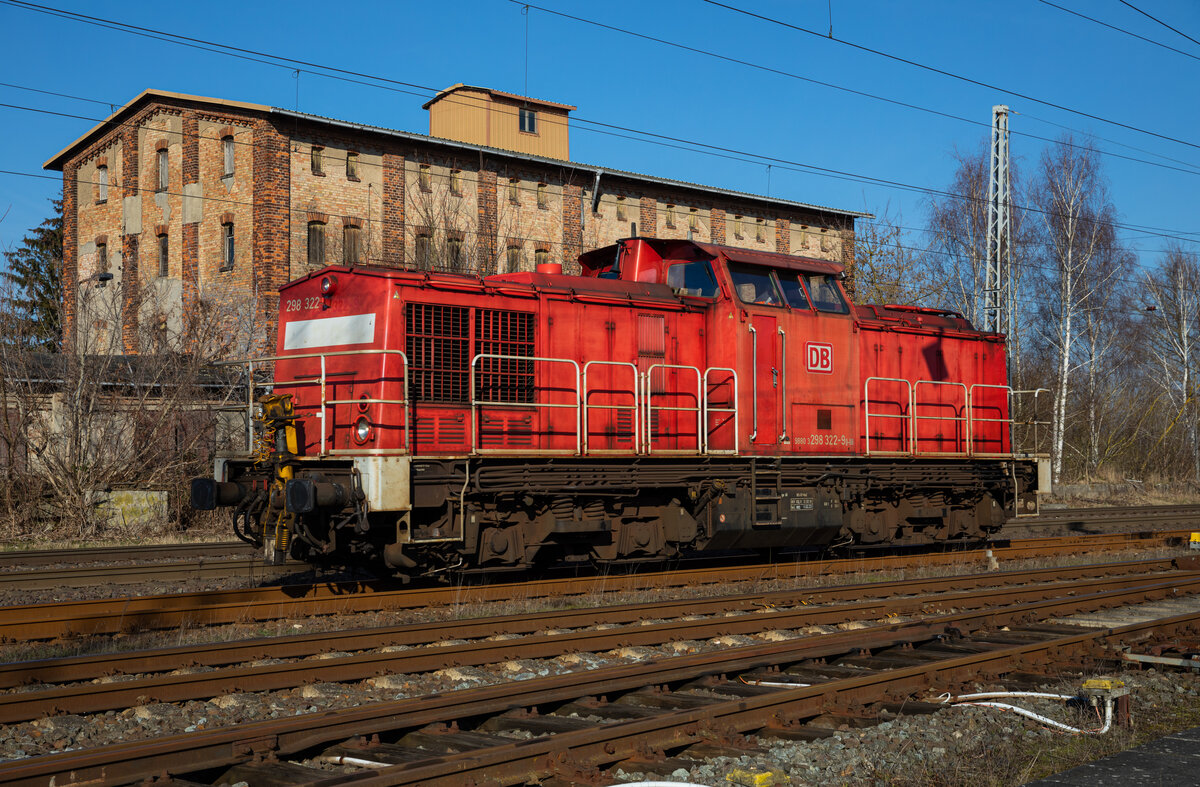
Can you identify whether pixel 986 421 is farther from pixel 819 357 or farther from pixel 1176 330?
pixel 1176 330

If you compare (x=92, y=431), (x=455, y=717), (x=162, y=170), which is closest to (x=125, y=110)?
(x=162, y=170)

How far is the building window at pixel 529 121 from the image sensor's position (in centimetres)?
3669

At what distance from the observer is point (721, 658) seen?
6.96 metres

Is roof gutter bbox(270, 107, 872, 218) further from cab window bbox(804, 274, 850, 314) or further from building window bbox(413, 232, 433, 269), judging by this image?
cab window bbox(804, 274, 850, 314)

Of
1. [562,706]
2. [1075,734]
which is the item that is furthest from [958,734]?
[562,706]

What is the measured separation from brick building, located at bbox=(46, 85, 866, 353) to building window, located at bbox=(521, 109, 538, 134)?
0.17 ft

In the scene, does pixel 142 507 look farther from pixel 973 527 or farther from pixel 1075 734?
pixel 1075 734

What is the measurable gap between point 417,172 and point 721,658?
87.9 feet

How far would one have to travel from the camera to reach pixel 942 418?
14.5 metres

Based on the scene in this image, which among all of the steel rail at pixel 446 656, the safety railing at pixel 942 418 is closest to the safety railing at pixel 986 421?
the safety railing at pixel 942 418

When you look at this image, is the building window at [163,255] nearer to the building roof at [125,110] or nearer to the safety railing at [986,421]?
the building roof at [125,110]

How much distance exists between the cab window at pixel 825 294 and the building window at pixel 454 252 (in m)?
14.0

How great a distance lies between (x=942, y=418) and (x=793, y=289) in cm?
Result: 351

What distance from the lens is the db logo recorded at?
12.7 m
